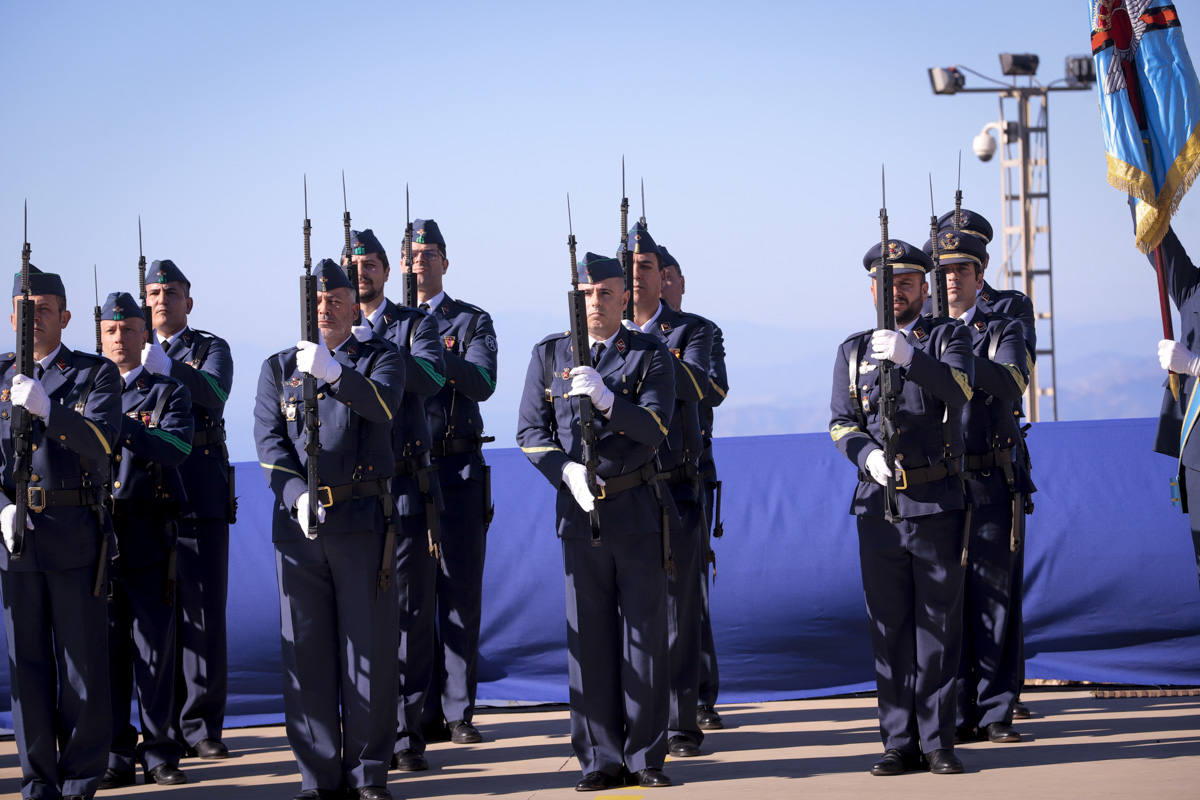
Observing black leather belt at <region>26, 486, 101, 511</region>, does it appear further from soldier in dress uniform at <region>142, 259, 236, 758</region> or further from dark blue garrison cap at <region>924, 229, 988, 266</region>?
dark blue garrison cap at <region>924, 229, 988, 266</region>

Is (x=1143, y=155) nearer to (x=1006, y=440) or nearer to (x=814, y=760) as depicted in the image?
(x=1006, y=440)

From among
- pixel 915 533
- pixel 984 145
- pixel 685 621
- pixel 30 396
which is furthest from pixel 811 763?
pixel 984 145

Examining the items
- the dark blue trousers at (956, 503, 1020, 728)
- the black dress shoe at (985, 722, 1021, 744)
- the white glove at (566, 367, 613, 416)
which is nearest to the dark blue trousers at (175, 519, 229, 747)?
the white glove at (566, 367, 613, 416)

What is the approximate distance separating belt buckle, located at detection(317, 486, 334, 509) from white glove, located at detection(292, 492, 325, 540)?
2cm

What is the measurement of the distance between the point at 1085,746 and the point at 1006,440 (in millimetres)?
1478

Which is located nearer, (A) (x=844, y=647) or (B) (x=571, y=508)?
(B) (x=571, y=508)

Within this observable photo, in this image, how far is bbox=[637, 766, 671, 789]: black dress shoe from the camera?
593 cm

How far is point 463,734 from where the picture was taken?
745 centimetres

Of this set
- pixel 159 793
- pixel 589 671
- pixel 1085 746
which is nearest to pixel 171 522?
pixel 159 793

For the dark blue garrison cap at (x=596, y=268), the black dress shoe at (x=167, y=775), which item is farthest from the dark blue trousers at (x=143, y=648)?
the dark blue garrison cap at (x=596, y=268)

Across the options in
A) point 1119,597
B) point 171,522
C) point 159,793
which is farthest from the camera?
point 1119,597

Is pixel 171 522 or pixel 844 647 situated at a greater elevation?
pixel 171 522

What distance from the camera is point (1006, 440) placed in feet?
23.1

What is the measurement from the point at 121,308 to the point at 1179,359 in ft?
15.6
